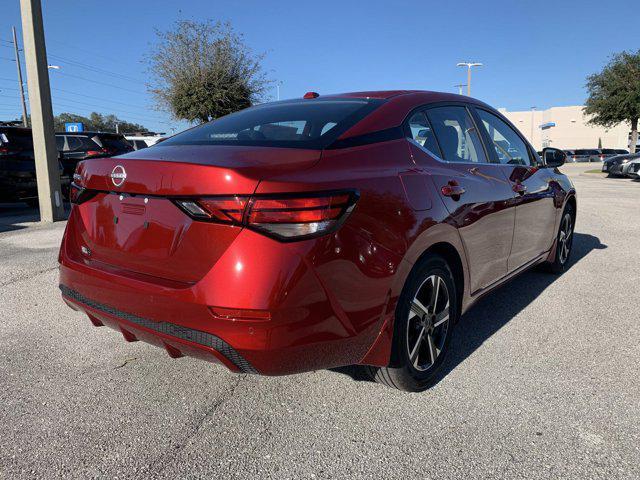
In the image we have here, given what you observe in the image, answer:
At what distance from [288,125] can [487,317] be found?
2.26 m

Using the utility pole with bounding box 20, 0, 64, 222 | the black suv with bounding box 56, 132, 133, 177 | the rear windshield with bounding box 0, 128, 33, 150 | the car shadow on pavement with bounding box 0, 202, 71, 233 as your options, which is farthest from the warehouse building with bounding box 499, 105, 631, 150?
the utility pole with bounding box 20, 0, 64, 222

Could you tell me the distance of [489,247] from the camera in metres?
3.32

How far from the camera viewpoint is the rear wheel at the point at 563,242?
5.12 metres

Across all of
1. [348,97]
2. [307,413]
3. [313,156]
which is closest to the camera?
[313,156]

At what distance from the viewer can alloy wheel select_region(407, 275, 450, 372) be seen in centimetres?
268

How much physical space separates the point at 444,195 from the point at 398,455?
135 centimetres

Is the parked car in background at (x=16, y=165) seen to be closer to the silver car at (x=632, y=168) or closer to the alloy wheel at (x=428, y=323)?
the alloy wheel at (x=428, y=323)

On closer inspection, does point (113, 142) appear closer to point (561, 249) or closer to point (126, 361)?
point (126, 361)

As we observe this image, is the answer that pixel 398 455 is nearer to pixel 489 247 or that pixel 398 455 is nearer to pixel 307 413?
pixel 307 413

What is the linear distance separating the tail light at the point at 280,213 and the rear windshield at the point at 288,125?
0.38 m

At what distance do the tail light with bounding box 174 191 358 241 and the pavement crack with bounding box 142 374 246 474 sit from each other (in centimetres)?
105

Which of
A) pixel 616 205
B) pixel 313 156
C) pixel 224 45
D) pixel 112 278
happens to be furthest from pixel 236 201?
pixel 224 45

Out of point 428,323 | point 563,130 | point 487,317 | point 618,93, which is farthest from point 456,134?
point 563,130

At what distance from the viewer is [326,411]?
102 inches
